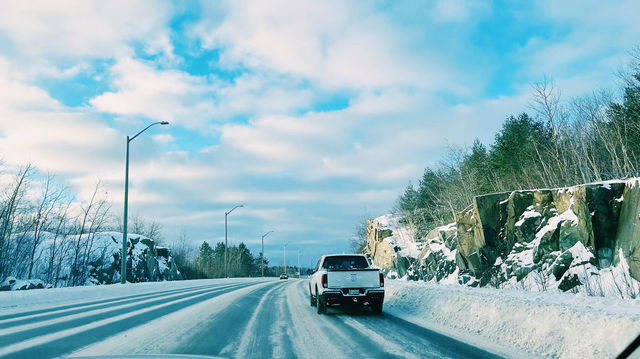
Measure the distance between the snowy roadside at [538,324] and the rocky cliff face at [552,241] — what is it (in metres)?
5.85

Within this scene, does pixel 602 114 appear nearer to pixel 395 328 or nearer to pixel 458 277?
pixel 458 277

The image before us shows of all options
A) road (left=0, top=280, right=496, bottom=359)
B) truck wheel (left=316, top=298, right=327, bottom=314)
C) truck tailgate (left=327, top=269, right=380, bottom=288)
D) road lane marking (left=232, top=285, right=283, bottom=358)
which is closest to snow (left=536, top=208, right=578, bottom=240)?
truck tailgate (left=327, top=269, right=380, bottom=288)

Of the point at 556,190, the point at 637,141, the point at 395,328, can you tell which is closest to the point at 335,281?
the point at 395,328

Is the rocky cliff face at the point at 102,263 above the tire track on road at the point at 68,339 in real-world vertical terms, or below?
above

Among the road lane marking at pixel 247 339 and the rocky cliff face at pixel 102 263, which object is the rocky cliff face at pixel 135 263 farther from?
the road lane marking at pixel 247 339

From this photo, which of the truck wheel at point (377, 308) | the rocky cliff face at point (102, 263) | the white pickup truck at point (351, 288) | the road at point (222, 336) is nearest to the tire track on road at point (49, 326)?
the road at point (222, 336)

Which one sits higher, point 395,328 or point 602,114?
point 602,114

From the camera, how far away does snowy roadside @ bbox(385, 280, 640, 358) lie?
20.5 ft

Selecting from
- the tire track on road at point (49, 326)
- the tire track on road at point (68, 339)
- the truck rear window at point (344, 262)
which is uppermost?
the truck rear window at point (344, 262)

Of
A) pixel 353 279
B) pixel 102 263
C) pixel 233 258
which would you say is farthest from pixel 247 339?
pixel 233 258

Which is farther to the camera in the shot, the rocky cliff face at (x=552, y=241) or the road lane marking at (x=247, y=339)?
the rocky cliff face at (x=552, y=241)

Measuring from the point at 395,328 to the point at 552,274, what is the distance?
588 inches

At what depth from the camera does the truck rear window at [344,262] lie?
1639 cm

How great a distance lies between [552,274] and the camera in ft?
71.4
